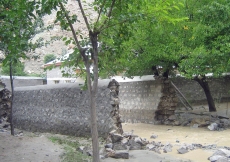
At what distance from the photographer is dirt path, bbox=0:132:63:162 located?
759 centimetres

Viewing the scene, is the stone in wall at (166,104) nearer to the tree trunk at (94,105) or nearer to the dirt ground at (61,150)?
the dirt ground at (61,150)

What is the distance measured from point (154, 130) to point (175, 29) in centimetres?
418

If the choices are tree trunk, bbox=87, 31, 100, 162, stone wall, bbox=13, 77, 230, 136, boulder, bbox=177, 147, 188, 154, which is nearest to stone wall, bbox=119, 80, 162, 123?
stone wall, bbox=13, 77, 230, 136

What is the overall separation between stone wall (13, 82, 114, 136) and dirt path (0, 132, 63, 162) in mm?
1675

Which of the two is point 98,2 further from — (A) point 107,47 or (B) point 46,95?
(B) point 46,95

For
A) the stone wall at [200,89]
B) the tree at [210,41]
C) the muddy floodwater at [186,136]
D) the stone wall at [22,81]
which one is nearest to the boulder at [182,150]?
the muddy floodwater at [186,136]

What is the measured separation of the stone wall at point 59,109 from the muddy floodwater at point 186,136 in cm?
242

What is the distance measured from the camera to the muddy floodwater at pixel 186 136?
9.07 m

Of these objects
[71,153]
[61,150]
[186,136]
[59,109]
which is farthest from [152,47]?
[71,153]

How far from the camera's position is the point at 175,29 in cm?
1336

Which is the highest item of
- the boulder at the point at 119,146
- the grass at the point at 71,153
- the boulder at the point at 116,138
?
the boulder at the point at 116,138

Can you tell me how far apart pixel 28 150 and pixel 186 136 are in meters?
6.09

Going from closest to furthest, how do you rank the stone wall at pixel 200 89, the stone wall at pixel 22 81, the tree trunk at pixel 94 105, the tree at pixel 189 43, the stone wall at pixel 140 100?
the tree trunk at pixel 94 105 < the tree at pixel 189 43 < the stone wall at pixel 140 100 < the stone wall at pixel 200 89 < the stone wall at pixel 22 81

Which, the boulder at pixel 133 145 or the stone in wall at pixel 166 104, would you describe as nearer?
the boulder at pixel 133 145
